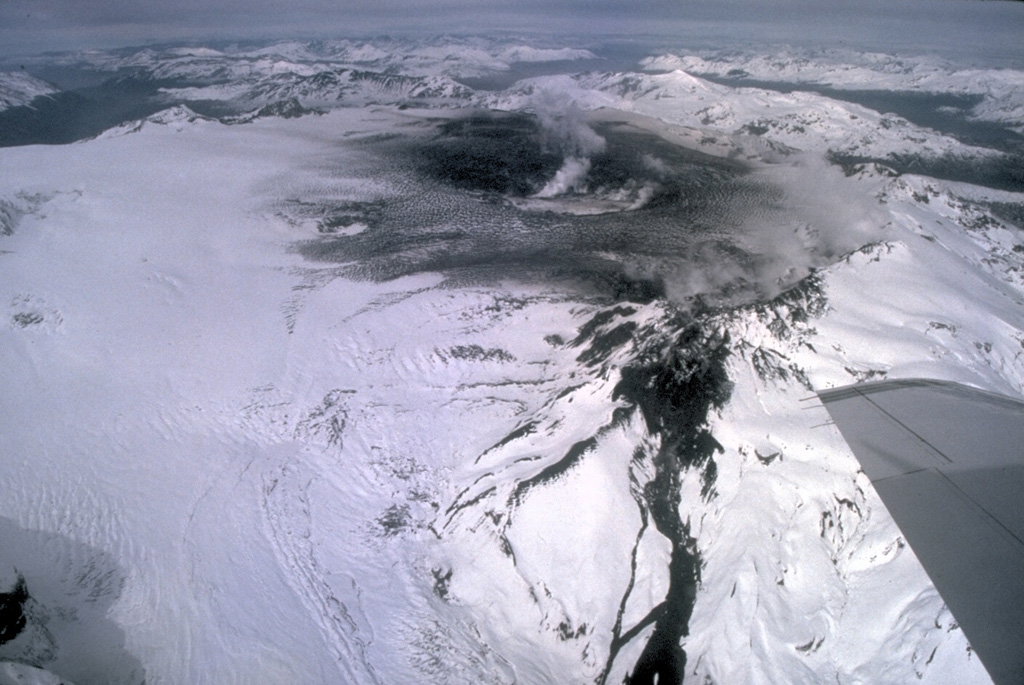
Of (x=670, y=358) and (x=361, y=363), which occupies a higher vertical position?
(x=670, y=358)

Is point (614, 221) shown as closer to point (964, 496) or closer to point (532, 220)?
point (532, 220)

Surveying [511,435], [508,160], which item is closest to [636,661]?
[511,435]

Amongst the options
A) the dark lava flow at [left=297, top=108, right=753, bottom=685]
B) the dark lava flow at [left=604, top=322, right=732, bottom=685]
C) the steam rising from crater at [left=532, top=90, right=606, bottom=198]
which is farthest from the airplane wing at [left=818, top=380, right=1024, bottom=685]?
the steam rising from crater at [left=532, top=90, right=606, bottom=198]

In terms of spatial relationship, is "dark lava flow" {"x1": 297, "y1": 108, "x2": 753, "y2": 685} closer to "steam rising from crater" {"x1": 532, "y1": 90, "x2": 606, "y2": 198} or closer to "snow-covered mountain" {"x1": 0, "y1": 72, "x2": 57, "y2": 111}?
"steam rising from crater" {"x1": 532, "y1": 90, "x2": 606, "y2": 198}

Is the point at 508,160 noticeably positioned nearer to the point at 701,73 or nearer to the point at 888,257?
the point at 888,257

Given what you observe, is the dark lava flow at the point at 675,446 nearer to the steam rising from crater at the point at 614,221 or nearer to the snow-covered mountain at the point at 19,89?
the steam rising from crater at the point at 614,221

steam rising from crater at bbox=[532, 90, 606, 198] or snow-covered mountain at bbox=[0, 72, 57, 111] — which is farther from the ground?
snow-covered mountain at bbox=[0, 72, 57, 111]

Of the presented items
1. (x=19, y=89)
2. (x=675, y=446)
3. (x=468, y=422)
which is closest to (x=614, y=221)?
(x=468, y=422)
